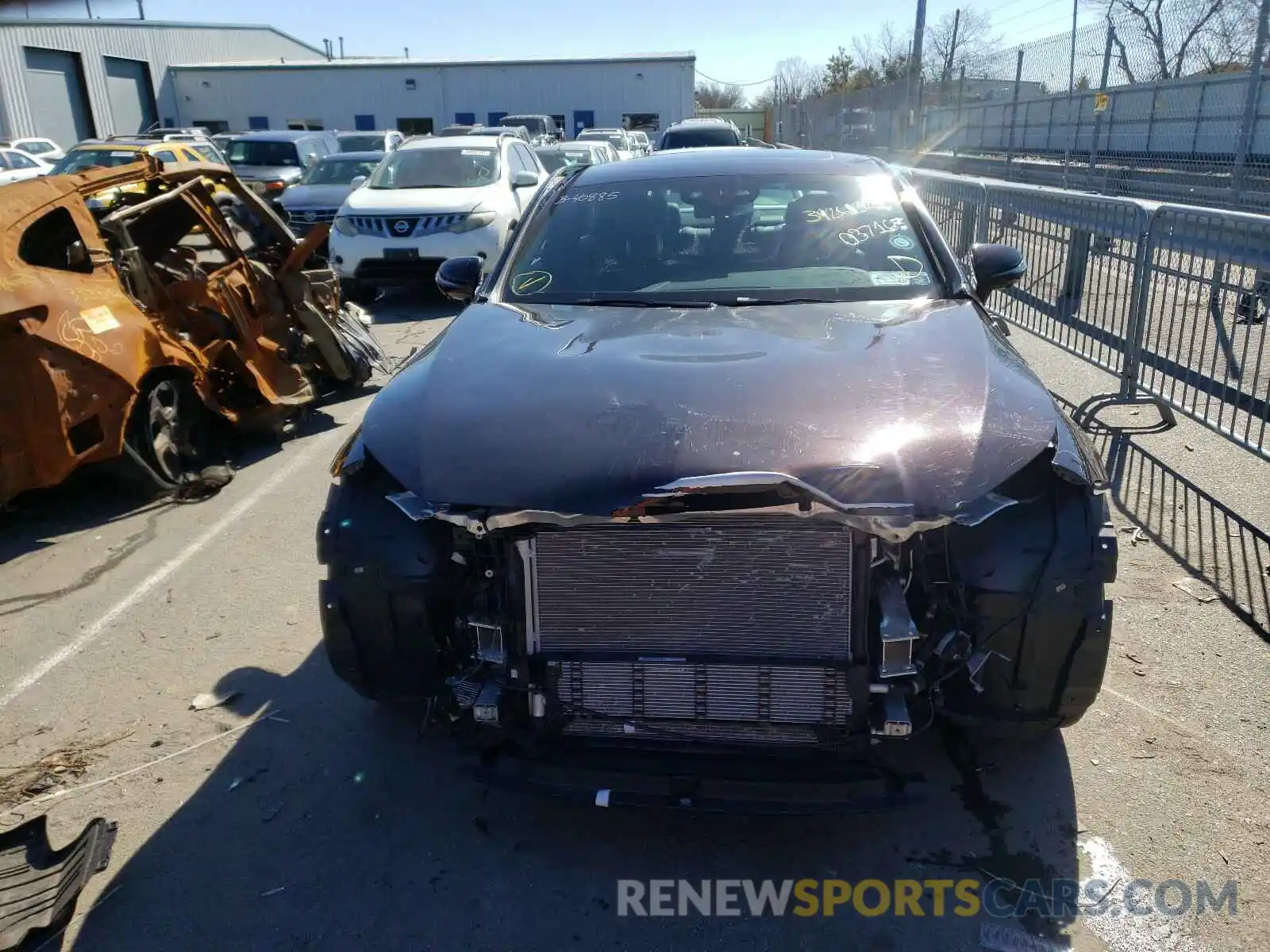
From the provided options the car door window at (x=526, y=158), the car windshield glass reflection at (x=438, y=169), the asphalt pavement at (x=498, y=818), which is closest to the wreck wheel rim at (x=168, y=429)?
the asphalt pavement at (x=498, y=818)

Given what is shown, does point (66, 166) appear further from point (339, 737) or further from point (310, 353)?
point (339, 737)

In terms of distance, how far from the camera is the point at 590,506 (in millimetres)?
2309

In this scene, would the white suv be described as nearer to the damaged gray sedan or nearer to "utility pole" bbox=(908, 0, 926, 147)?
the damaged gray sedan

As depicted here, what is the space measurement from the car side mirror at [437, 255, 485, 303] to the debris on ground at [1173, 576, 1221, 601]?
3431 mm

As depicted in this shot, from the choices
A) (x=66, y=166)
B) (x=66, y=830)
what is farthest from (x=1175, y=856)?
(x=66, y=166)

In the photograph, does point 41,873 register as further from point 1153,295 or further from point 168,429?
point 1153,295

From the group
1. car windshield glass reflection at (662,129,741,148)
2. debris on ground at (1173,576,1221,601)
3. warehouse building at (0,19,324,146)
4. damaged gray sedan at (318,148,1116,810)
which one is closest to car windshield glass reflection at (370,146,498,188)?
debris on ground at (1173,576,1221,601)

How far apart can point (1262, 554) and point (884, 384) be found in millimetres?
2909

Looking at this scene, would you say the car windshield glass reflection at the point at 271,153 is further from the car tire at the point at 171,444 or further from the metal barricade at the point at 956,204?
the car tire at the point at 171,444

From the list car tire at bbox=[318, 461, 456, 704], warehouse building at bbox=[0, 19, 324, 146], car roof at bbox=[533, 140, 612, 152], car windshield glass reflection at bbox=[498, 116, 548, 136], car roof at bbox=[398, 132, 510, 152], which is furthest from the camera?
warehouse building at bbox=[0, 19, 324, 146]

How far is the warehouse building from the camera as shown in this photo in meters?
33.8

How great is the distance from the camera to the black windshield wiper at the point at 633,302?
12.2 ft

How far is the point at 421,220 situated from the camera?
11.1 metres

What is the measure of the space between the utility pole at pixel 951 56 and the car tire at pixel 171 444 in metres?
23.6
